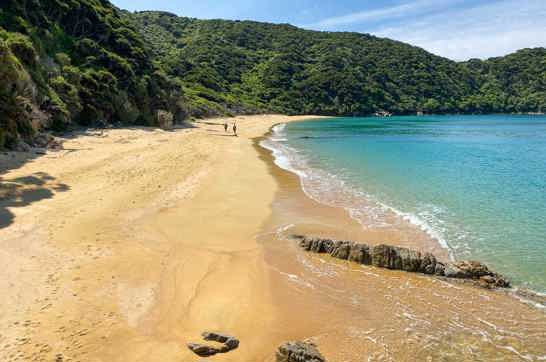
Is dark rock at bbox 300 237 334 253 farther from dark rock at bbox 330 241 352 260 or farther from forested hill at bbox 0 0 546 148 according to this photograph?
forested hill at bbox 0 0 546 148

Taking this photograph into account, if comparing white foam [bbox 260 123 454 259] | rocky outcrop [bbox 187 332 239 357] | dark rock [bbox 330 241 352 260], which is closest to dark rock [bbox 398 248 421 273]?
dark rock [bbox 330 241 352 260]

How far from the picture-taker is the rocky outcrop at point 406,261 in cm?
965

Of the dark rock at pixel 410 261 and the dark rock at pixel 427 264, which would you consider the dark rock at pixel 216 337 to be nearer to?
the dark rock at pixel 410 261

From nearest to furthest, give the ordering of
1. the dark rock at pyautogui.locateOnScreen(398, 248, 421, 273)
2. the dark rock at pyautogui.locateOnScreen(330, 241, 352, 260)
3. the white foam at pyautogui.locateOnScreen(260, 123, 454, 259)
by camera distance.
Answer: the dark rock at pyautogui.locateOnScreen(398, 248, 421, 273), the dark rock at pyautogui.locateOnScreen(330, 241, 352, 260), the white foam at pyautogui.locateOnScreen(260, 123, 454, 259)

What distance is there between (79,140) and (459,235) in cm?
2731

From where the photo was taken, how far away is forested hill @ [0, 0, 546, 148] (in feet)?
103

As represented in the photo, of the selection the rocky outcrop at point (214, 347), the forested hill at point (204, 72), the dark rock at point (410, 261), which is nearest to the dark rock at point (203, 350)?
the rocky outcrop at point (214, 347)

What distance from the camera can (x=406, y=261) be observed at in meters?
10.2

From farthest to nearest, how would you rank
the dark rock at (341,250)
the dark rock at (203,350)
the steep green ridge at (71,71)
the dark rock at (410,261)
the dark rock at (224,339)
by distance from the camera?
the steep green ridge at (71,71)
the dark rock at (341,250)
the dark rock at (410,261)
the dark rock at (224,339)
the dark rock at (203,350)

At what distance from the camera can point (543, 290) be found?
925cm

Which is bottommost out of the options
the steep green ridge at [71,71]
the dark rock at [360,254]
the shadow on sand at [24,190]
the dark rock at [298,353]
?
the dark rock at [298,353]

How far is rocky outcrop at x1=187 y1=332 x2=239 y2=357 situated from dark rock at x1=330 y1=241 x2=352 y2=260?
480 centimetres

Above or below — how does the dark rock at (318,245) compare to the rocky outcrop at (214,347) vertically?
above

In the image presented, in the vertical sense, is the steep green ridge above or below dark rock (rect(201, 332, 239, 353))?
above
